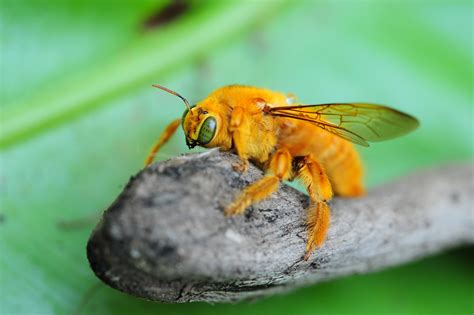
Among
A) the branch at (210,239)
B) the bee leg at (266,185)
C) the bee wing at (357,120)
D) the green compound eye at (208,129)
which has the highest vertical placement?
the bee wing at (357,120)

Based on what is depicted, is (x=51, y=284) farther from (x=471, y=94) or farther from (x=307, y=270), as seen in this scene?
(x=471, y=94)

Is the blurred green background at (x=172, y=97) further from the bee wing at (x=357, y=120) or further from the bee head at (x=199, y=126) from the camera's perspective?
the bee wing at (x=357, y=120)

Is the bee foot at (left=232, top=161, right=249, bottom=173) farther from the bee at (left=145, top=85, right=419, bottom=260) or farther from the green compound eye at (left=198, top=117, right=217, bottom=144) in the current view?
the green compound eye at (left=198, top=117, right=217, bottom=144)

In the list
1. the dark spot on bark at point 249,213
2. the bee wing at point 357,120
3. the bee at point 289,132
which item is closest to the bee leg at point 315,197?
the bee at point 289,132

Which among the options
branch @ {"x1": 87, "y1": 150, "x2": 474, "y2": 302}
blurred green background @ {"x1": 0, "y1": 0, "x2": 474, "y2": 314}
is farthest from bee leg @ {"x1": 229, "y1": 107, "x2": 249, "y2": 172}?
blurred green background @ {"x1": 0, "y1": 0, "x2": 474, "y2": 314}

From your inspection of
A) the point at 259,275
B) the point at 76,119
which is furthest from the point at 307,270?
the point at 76,119

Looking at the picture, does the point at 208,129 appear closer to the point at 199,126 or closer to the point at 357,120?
the point at 199,126
